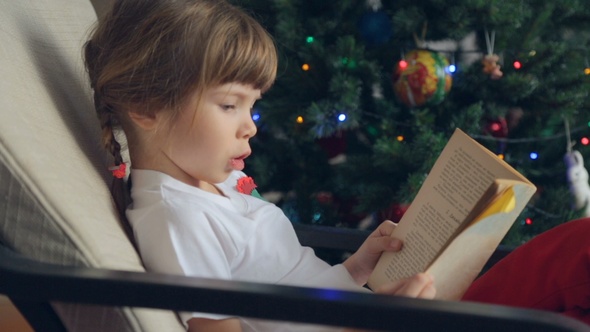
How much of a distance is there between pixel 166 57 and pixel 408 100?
938 millimetres

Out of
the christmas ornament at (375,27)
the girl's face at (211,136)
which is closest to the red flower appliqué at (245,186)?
the girl's face at (211,136)

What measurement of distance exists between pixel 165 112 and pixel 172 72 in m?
0.05

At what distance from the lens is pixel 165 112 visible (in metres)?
1.09

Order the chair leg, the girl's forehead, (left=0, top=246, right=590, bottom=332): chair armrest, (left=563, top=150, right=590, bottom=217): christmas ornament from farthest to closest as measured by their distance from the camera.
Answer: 1. (left=563, top=150, right=590, bottom=217): christmas ornament
2. the girl's forehead
3. the chair leg
4. (left=0, top=246, right=590, bottom=332): chair armrest

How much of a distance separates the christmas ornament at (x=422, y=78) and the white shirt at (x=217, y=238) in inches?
29.5

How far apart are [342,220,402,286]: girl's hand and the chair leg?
1.49ft

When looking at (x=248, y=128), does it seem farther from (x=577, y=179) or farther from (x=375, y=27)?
(x=577, y=179)

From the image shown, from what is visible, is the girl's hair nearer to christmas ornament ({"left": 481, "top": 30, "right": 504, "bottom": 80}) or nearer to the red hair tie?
the red hair tie

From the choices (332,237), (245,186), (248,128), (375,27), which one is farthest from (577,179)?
(248,128)

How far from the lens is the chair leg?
2.73 feet

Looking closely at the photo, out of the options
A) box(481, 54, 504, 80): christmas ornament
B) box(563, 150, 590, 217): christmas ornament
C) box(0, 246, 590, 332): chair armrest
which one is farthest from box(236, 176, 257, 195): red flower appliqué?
box(563, 150, 590, 217): christmas ornament

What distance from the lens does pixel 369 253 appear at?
1.20 metres

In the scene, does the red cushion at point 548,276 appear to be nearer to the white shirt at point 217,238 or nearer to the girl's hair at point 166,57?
the white shirt at point 217,238

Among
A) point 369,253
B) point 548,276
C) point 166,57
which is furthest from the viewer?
point 369,253
